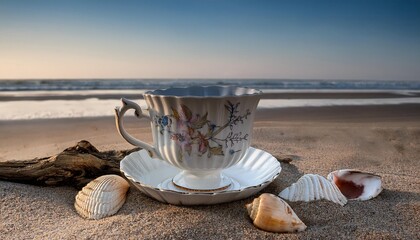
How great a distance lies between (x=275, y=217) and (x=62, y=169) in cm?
119

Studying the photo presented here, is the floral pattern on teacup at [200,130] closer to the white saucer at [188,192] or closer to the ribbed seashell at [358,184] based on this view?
the white saucer at [188,192]

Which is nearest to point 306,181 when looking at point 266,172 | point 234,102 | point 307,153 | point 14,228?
point 266,172

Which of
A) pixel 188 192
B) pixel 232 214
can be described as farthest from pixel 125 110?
pixel 232 214

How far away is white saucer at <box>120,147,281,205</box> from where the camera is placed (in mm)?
1541

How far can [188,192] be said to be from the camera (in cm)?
155

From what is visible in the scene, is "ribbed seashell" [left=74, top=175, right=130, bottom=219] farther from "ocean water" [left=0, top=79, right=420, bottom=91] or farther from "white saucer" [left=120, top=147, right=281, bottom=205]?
"ocean water" [left=0, top=79, right=420, bottom=91]

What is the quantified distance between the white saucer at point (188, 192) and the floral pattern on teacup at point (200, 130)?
0.20 m

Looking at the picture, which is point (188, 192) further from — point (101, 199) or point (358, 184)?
point (358, 184)

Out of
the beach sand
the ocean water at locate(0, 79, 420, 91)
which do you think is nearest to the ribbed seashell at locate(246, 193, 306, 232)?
the beach sand

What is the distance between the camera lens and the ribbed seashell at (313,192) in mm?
1686

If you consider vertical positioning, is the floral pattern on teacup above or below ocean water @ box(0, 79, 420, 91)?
above

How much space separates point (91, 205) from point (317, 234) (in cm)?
95

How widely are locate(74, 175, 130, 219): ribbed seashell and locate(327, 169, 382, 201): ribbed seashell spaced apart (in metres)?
1.14

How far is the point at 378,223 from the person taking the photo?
1526mm
